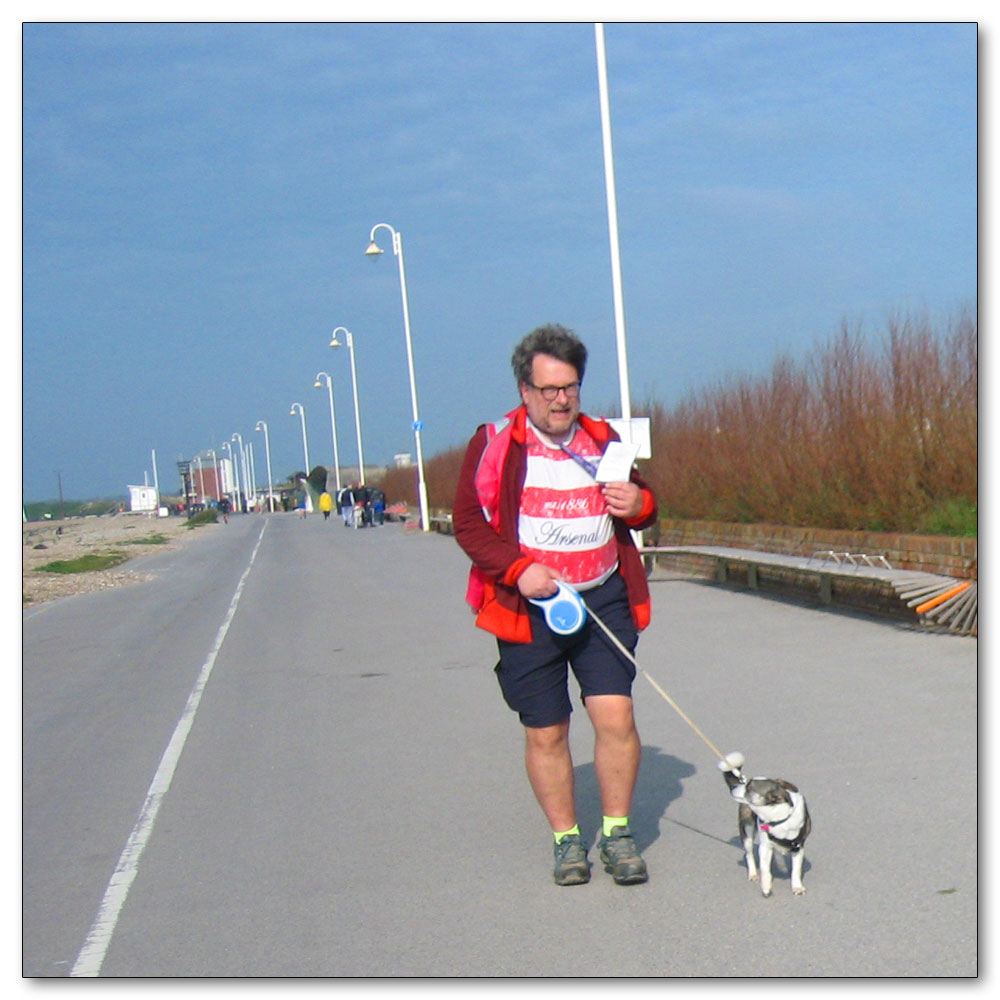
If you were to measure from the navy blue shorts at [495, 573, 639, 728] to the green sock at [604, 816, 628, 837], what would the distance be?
0.42 meters

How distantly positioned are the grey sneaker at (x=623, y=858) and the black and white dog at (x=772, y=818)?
1.41 feet

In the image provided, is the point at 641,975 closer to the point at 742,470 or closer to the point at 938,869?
the point at 938,869

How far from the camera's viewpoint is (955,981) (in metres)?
3.91

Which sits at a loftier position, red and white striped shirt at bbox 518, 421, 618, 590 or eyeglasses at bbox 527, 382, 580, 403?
eyeglasses at bbox 527, 382, 580, 403

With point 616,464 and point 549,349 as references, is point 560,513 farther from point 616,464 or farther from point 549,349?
A: point 549,349

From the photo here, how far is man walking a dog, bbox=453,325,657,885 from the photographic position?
16.2 feet

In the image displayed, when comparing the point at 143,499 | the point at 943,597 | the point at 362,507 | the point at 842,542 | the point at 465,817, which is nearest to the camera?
the point at 465,817

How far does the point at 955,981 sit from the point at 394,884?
7.08ft

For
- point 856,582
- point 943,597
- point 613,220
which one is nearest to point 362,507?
point 613,220

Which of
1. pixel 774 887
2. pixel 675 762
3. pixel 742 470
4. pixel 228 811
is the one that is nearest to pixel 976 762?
pixel 675 762

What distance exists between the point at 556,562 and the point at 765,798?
44.5 inches

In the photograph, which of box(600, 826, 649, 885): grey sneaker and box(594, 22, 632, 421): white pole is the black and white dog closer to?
box(600, 826, 649, 885): grey sneaker

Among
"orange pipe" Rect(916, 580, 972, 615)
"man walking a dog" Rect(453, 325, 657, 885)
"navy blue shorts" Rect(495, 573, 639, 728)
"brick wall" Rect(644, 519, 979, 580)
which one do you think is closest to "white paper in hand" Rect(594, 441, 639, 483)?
"man walking a dog" Rect(453, 325, 657, 885)

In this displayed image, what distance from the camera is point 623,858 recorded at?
494 centimetres
